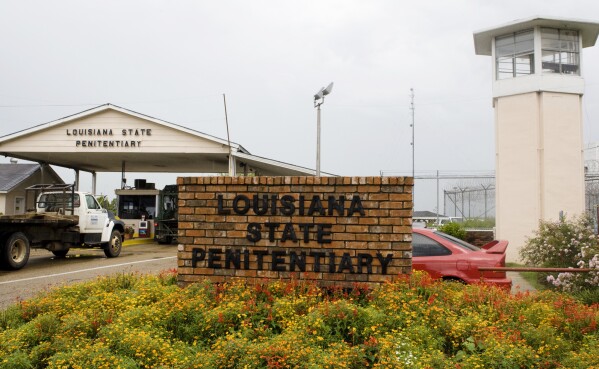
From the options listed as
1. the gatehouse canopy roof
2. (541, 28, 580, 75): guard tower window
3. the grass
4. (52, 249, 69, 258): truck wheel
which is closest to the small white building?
the gatehouse canopy roof

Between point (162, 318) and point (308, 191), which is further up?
point (308, 191)

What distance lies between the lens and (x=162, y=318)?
5.08m

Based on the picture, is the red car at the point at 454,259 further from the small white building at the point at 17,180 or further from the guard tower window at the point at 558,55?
the small white building at the point at 17,180

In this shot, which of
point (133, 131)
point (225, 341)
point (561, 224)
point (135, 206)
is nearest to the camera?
point (225, 341)

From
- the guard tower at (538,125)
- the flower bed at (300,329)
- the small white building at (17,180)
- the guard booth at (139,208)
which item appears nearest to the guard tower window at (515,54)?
the guard tower at (538,125)

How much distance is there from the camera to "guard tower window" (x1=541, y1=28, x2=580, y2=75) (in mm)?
16875

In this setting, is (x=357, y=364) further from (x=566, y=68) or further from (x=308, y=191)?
(x=566, y=68)

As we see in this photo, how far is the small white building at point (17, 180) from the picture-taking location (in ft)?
90.5

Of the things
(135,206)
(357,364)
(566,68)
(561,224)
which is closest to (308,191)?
(357,364)

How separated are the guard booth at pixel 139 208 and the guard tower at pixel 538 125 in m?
16.3

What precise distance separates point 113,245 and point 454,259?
13.3 m

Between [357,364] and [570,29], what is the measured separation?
16.6 meters

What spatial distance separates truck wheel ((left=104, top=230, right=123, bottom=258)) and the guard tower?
12741mm

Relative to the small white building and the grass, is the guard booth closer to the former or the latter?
the small white building
